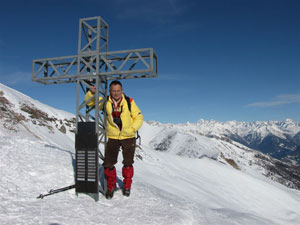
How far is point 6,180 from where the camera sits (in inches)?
280

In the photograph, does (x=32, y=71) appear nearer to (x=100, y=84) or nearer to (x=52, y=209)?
(x=100, y=84)

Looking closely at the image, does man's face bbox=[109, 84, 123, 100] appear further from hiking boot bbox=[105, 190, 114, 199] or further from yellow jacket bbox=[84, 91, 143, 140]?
hiking boot bbox=[105, 190, 114, 199]

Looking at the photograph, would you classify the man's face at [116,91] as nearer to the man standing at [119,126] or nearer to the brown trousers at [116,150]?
the man standing at [119,126]

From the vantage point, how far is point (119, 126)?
725 cm

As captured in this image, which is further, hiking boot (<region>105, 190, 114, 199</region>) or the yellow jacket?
hiking boot (<region>105, 190, 114, 199</region>)

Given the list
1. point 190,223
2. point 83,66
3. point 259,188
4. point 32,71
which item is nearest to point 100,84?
point 83,66

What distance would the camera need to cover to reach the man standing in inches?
280

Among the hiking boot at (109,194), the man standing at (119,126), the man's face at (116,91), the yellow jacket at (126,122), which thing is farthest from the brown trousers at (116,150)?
the man's face at (116,91)

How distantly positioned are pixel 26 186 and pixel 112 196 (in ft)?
8.94

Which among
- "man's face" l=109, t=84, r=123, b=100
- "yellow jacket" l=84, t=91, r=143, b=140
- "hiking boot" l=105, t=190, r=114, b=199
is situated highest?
"man's face" l=109, t=84, r=123, b=100

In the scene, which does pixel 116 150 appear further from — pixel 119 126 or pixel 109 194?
pixel 109 194

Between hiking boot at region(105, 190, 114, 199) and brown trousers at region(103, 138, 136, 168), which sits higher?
brown trousers at region(103, 138, 136, 168)

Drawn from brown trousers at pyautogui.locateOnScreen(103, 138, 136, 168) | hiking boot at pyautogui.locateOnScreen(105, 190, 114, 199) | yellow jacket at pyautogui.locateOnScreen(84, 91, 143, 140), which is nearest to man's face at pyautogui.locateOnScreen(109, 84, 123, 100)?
yellow jacket at pyautogui.locateOnScreen(84, 91, 143, 140)

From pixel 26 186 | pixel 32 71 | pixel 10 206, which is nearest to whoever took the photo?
pixel 10 206
